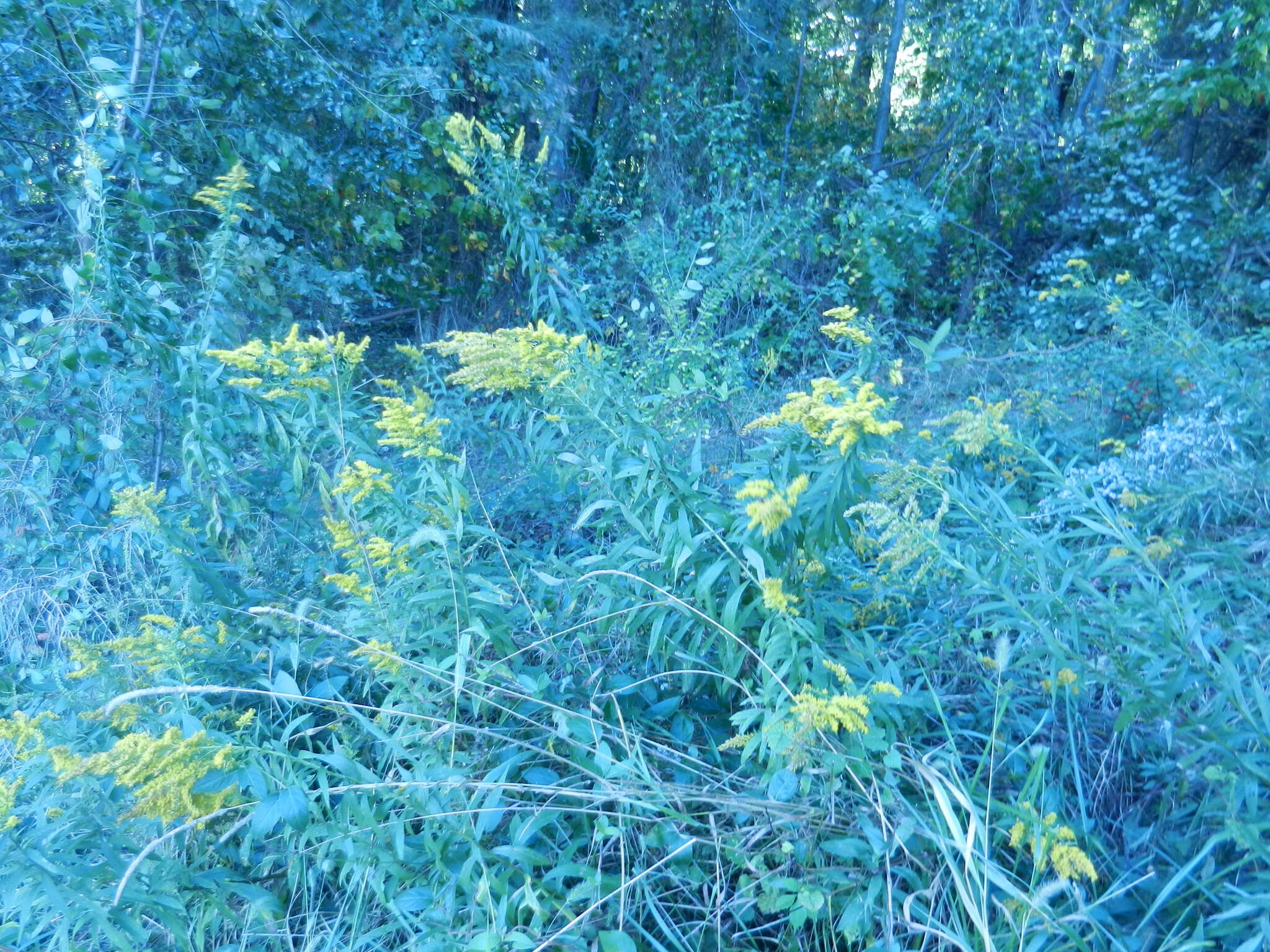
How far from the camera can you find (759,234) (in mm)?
5434

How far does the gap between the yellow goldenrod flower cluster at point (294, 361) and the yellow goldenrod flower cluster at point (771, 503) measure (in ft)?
4.19

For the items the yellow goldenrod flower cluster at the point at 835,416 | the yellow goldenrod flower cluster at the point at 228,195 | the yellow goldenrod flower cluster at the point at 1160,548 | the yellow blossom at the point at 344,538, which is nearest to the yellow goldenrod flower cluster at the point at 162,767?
the yellow blossom at the point at 344,538

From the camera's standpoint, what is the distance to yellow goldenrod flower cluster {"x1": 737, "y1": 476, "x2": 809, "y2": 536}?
5.72 feet

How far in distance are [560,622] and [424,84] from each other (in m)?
3.35

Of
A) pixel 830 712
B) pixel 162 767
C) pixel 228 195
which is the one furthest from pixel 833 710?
pixel 228 195

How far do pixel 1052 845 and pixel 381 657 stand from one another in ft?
4.91

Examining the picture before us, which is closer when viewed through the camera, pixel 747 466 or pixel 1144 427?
pixel 747 466

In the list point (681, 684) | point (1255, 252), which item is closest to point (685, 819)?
point (681, 684)

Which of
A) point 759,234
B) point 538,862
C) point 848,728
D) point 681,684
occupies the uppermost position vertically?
point 759,234

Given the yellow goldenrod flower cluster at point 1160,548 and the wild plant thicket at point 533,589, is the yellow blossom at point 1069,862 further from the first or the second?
the yellow goldenrod flower cluster at point 1160,548

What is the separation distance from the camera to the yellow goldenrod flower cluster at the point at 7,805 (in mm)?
1646

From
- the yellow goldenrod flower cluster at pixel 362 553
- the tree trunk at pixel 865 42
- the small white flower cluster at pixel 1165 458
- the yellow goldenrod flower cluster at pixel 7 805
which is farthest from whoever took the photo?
the tree trunk at pixel 865 42

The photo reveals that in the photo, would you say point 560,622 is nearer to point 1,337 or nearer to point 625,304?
point 1,337

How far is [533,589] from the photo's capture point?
2615mm
